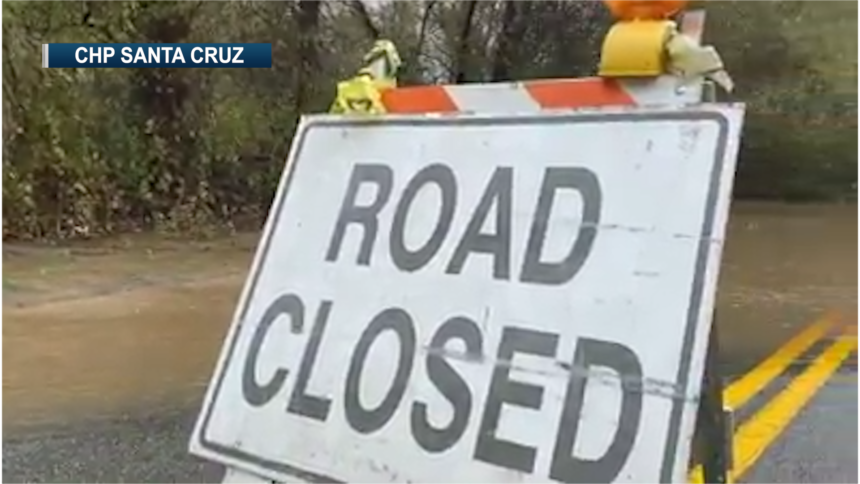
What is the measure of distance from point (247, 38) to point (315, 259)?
3.48ft

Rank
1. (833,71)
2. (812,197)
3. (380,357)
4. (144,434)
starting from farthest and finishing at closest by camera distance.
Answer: (812,197)
(833,71)
(144,434)
(380,357)

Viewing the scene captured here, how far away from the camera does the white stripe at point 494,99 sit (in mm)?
1555

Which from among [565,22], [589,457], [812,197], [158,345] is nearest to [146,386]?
[158,345]

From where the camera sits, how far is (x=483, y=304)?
141 cm

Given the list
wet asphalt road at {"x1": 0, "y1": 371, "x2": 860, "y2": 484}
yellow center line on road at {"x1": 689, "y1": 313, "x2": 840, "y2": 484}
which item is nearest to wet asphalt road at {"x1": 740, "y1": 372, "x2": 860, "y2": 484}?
wet asphalt road at {"x1": 0, "y1": 371, "x2": 860, "y2": 484}

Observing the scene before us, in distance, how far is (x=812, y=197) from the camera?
18.7 ft

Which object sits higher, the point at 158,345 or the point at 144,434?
the point at 158,345

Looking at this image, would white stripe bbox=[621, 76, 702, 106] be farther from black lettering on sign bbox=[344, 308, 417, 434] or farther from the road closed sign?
black lettering on sign bbox=[344, 308, 417, 434]

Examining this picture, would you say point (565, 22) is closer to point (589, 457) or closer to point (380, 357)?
point (380, 357)

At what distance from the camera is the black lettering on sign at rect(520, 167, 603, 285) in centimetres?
136

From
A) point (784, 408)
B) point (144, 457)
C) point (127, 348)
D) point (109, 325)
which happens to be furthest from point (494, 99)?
point (784, 408)

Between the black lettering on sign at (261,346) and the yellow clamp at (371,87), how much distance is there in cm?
31

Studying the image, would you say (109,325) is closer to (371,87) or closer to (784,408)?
(371,87)

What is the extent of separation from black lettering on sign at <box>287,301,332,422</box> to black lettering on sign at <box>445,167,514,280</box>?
0.69 feet
